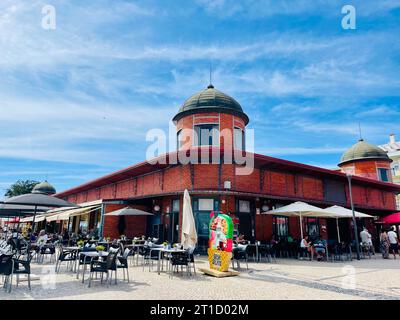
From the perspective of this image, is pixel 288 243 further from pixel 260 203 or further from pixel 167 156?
pixel 167 156

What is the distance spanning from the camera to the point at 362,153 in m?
32.0

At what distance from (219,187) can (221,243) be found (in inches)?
Result: 197

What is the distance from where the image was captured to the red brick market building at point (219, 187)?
47.1 ft

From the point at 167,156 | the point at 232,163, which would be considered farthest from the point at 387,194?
the point at 167,156

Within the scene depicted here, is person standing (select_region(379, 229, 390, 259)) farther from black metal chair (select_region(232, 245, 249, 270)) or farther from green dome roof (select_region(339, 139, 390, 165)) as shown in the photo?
green dome roof (select_region(339, 139, 390, 165))

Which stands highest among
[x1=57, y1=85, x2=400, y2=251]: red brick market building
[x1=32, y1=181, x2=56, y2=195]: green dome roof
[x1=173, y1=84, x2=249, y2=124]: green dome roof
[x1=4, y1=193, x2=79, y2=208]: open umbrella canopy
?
[x1=173, y1=84, x2=249, y2=124]: green dome roof

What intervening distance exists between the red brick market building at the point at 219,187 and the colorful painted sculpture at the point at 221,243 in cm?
386

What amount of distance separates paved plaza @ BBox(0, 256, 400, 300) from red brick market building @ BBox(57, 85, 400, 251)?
550cm

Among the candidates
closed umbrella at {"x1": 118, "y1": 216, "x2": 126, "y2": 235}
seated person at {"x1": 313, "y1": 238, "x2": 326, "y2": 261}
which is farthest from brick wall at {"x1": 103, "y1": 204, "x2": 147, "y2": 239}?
seated person at {"x1": 313, "y1": 238, "x2": 326, "y2": 261}

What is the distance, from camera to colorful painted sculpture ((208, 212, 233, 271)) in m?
9.13

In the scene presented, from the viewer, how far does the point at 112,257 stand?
25.3 ft

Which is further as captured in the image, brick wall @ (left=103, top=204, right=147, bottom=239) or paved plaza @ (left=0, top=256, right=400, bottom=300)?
brick wall @ (left=103, top=204, right=147, bottom=239)

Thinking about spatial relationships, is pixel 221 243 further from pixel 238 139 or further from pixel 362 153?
pixel 362 153

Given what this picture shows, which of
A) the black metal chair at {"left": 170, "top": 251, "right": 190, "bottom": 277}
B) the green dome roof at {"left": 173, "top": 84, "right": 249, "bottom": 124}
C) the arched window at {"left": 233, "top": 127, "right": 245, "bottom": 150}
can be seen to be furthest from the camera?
the arched window at {"left": 233, "top": 127, "right": 245, "bottom": 150}
